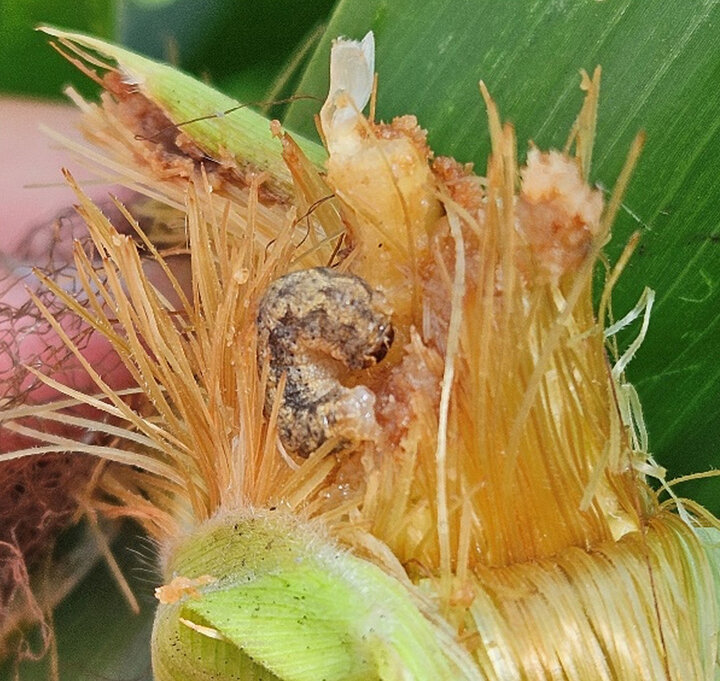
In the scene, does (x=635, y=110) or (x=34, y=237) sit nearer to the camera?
(x=635, y=110)

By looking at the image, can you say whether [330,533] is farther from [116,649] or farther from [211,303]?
[116,649]

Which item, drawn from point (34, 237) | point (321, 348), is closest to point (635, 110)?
point (321, 348)

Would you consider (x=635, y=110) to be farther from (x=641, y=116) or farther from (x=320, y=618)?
(x=320, y=618)

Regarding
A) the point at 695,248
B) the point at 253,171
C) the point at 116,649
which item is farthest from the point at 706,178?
the point at 116,649

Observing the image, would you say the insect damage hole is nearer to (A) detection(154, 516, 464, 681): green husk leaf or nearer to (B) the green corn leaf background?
(A) detection(154, 516, 464, 681): green husk leaf

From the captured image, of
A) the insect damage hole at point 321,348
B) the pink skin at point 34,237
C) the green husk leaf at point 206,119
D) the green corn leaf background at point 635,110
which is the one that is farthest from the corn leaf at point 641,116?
the pink skin at point 34,237

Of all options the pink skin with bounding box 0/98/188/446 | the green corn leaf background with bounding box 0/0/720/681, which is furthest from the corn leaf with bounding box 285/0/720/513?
the pink skin with bounding box 0/98/188/446

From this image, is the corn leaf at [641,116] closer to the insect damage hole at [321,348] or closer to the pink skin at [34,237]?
the insect damage hole at [321,348]
